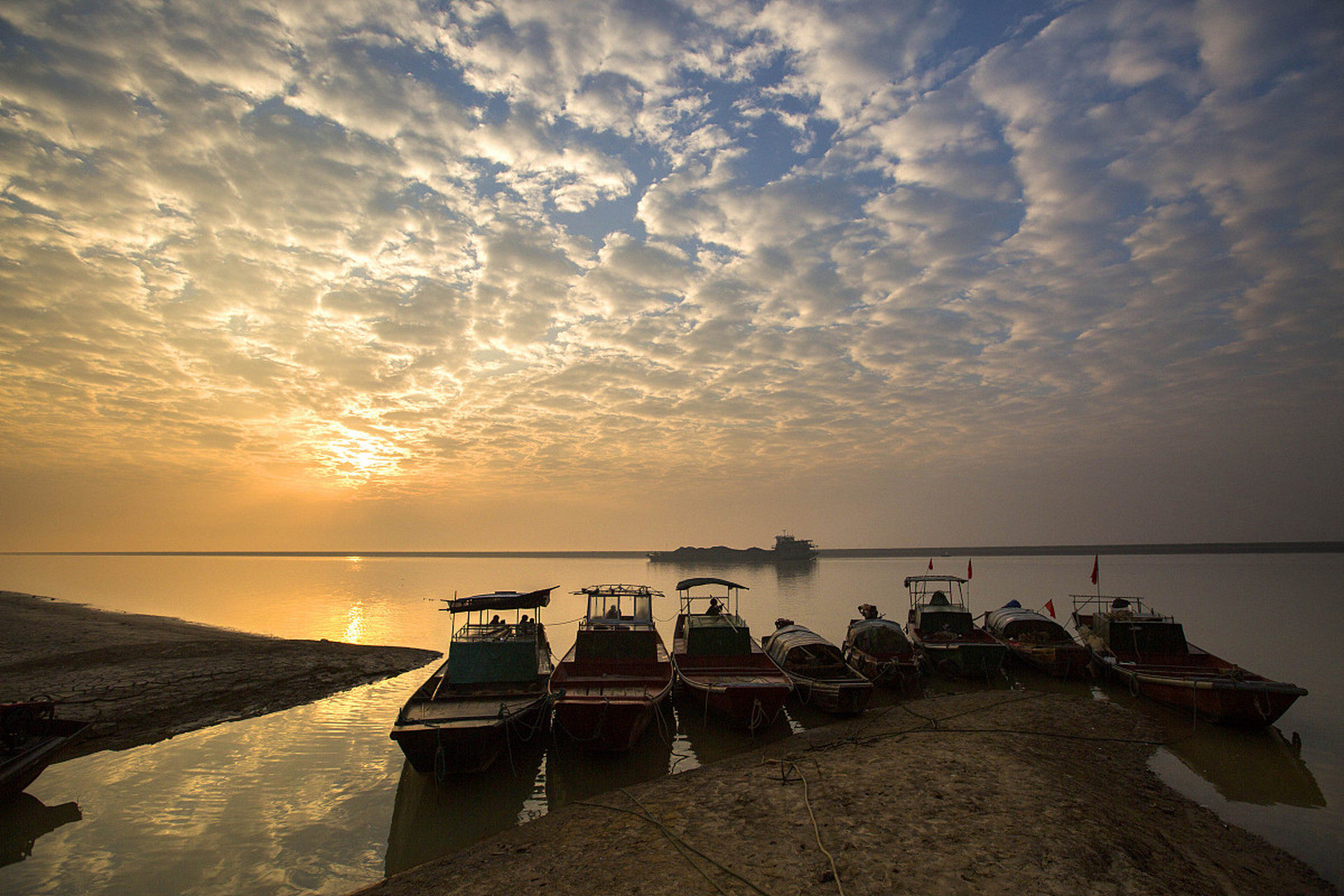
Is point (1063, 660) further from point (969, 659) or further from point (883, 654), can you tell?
point (883, 654)

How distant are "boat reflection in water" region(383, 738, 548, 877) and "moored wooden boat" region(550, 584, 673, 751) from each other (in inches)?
53.3

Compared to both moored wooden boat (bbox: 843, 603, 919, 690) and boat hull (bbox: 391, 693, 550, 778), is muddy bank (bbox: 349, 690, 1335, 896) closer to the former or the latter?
boat hull (bbox: 391, 693, 550, 778)

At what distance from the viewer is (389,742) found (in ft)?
55.4

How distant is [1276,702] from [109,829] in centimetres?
2634

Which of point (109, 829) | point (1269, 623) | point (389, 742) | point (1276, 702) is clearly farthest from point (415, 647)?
point (1269, 623)

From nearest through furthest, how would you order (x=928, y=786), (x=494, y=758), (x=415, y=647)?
(x=928, y=786) < (x=494, y=758) < (x=415, y=647)

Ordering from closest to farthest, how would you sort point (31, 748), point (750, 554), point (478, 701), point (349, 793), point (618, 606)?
point (31, 748) → point (349, 793) → point (478, 701) → point (618, 606) → point (750, 554)

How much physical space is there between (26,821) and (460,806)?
8.46 meters

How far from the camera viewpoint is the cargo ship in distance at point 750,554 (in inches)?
5423

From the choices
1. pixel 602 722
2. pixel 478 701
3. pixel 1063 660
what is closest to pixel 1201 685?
pixel 1063 660

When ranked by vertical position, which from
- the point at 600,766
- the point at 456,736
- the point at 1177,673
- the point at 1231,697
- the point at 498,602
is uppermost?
the point at 498,602

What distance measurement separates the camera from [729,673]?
64.8ft

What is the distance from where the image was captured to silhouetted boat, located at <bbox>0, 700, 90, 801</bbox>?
11.5 m

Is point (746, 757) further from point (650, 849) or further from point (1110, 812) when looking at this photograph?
point (1110, 812)
